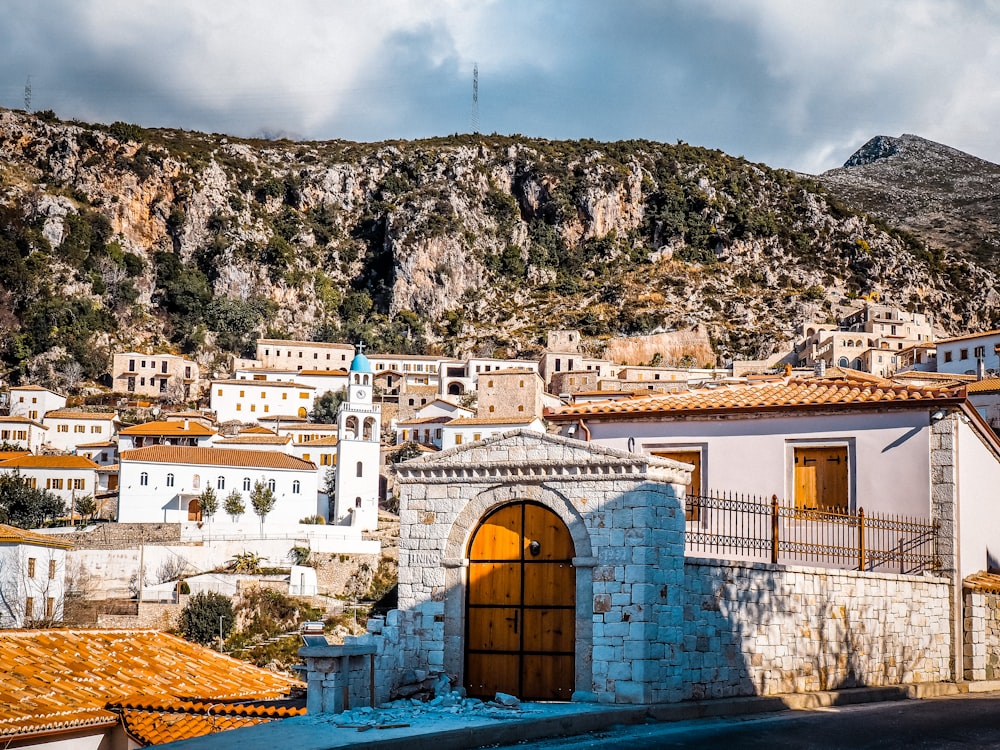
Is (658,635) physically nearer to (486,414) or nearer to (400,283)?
(486,414)

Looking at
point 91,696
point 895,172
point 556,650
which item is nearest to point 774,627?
point 556,650

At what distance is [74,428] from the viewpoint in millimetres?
94750

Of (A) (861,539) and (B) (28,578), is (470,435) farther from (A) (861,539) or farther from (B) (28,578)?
(A) (861,539)

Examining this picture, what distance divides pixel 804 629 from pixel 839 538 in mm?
3351

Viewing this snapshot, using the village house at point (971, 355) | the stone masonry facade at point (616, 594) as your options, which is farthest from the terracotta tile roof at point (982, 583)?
the village house at point (971, 355)

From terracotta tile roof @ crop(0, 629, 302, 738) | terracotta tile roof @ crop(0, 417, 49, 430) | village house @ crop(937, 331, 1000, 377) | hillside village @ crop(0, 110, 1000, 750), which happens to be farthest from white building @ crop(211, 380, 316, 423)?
terracotta tile roof @ crop(0, 629, 302, 738)

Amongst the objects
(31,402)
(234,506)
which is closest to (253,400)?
(31,402)

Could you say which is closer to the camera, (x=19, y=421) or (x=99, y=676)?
(x=99, y=676)

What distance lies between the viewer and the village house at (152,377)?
359 ft

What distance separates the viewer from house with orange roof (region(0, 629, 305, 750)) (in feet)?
45.5

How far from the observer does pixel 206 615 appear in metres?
54.0

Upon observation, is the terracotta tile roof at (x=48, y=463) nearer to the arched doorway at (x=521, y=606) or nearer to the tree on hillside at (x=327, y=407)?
→ the tree on hillside at (x=327, y=407)

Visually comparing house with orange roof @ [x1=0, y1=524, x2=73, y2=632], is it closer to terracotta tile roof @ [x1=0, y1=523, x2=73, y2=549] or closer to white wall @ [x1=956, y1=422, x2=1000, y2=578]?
terracotta tile roof @ [x1=0, y1=523, x2=73, y2=549]

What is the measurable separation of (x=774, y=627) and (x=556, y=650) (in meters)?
3.29
